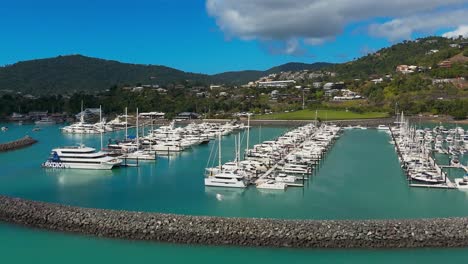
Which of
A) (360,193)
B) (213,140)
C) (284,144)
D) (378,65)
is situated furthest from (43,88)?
(360,193)

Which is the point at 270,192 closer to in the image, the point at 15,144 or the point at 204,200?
the point at 204,200

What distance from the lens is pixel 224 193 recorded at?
2331 cm

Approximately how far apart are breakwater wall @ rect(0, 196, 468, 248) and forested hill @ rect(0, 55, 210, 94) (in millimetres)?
126380

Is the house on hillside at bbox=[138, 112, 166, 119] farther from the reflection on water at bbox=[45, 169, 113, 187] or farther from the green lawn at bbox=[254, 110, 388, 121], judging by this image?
the reflection on water at bbox=[45, 169, 113, 187]

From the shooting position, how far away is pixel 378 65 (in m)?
126

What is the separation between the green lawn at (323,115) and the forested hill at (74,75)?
82.0 meters

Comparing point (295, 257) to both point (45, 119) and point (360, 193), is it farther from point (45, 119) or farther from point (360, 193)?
point (45, 119)

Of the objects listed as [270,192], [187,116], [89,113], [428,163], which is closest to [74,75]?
[89,113]

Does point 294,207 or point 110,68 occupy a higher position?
point 110,68

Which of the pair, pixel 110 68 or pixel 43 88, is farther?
pixel 110 68

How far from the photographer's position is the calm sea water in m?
14.7

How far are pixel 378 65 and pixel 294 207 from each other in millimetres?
113393

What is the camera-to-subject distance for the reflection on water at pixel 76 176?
26.5 m

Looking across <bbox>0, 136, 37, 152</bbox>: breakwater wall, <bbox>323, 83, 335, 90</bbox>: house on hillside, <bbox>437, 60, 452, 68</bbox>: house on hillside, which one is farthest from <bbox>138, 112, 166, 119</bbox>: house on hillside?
<bbox>437, 60, 452, 68</bbox>: house on hillside
